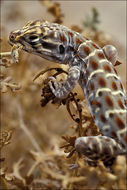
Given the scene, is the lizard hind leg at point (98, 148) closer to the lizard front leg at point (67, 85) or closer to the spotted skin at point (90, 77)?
the spotted skin at point (90, 77)

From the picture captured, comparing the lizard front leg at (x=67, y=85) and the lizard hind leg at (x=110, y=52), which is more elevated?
the lizard hind leg at (x=110, y=52)

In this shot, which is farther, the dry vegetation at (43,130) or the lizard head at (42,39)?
the lizard head at (42,39)

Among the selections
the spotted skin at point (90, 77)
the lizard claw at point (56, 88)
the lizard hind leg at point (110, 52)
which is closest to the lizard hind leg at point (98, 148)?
the spotted skin at point (90, 77)

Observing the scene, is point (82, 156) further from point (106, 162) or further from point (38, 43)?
point (38, 43)

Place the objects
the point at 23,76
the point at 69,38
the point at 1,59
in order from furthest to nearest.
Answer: the point at 23,76 → the point at 1,59 → the point at 69,38

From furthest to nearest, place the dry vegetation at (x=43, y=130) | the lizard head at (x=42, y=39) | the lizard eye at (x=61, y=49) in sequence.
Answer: the lizard eye at (x=61, y=49), the lizard head at (x=42, y=39), the dry vegetation at (x=43, y=130)

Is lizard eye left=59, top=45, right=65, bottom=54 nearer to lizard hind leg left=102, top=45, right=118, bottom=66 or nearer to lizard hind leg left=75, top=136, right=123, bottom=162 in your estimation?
lizard hind leg left=102, top=45, right=118, bottom=66

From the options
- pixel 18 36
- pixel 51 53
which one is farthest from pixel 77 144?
pixel 18 36

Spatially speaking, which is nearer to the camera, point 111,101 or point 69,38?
point 111,101
